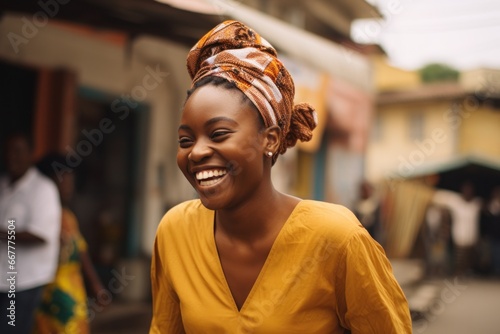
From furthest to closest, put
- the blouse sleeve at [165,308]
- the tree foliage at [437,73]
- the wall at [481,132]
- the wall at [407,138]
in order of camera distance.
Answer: the tree foliage at [437,73] < the wall at [481,132] < the wall at [407,138] < the blouse sleeve at [165,308]

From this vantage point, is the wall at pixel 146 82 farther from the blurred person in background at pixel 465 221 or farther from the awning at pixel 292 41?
the blurred person in background at pixel 465 221

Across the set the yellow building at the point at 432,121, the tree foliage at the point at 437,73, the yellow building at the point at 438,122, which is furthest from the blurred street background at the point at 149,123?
the tree foliage at the point at 437,73

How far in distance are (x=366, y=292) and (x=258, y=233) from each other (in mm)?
346

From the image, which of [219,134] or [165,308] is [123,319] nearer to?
[165,308]

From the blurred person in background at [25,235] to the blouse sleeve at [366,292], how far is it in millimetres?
2848

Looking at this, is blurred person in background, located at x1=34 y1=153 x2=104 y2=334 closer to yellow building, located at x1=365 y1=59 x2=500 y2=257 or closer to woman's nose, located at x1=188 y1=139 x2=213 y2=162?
woman's nose, located at x1=188 y1=139 x2=213 y2=162

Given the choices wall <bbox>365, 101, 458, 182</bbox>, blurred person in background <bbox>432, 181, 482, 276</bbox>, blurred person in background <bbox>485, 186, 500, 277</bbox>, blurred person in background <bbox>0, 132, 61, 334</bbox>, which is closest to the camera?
blurred person in background <bbox>0, 132, 61, 334</bbox>

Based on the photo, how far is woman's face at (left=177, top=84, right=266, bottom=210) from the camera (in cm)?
163

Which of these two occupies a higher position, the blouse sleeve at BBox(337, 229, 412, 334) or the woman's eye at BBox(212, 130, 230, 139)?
the woman's eye at BBox(212, 130, 230, 139)

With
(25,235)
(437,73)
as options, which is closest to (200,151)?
(25,235)

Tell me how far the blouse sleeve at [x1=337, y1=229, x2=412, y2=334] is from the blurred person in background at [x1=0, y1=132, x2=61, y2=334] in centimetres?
285

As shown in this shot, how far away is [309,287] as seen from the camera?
1.69 metres

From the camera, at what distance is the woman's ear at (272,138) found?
170cm

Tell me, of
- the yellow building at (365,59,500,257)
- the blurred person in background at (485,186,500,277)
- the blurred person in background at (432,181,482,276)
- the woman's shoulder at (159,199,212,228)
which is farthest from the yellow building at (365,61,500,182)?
the woman's shoulder at (159,199,212,228)
